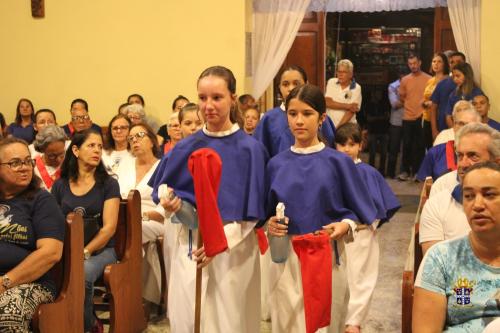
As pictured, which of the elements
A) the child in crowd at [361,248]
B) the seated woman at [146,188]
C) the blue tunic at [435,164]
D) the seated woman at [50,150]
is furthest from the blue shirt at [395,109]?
the child in crowd at [361,248]

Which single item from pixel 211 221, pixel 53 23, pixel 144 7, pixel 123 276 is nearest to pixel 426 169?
pixel 123 276

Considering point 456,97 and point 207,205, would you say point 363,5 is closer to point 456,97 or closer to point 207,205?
point 456,97

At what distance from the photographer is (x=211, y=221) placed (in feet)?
10.8

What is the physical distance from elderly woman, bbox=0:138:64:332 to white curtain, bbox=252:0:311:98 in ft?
18.9

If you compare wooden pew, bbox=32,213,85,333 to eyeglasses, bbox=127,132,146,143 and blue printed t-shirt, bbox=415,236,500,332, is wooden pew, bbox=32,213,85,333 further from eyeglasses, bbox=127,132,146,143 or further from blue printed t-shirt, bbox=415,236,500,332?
blue printed t-shirt, bbox=415,236,500,332

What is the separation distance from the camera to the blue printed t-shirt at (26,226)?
3828 millimetres

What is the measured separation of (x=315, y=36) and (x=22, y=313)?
8.01 metres

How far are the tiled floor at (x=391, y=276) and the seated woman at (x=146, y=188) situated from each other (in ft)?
1.02

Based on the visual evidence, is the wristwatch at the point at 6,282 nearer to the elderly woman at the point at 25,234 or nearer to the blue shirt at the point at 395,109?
the elderly woman at the point at 25,234

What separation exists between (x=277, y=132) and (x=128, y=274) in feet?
4.24

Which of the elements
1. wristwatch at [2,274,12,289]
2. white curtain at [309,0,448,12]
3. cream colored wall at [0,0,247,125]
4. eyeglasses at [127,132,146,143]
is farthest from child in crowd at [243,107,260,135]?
white curtain at [309,0,448,12]

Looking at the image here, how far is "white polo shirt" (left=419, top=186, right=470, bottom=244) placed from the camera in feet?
12.3

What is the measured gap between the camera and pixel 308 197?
11.2 feet

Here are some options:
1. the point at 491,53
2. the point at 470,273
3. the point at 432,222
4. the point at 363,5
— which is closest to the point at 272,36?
the point at 363,5
